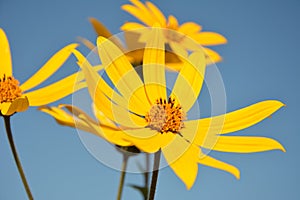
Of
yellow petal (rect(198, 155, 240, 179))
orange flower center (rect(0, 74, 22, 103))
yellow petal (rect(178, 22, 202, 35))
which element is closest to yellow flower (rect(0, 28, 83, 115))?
orange flower center (rect(0, 74, 22, 103))

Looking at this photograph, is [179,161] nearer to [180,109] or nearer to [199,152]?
[199,152]

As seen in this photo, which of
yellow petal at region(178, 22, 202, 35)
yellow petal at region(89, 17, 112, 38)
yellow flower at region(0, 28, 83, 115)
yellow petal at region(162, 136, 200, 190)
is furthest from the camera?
yellow petal at region(178, 22, 202, 35)

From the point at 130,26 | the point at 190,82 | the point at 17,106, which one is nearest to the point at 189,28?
the point at 130,26

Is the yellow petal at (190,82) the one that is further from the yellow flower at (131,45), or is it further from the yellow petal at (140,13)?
the yellow petal at (140,13)

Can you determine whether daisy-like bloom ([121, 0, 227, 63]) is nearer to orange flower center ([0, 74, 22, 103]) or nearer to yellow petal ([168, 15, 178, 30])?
yellow petal ([168, 15, 178, 30])

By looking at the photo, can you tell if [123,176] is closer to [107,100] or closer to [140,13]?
[107,100]

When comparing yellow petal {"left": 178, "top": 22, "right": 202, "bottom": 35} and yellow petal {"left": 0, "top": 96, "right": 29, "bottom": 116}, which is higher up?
yellow petal {"left": 178, "top": 22, "right": 202, "bottom": 35}

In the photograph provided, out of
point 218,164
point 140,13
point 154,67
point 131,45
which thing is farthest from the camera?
point 140,13
